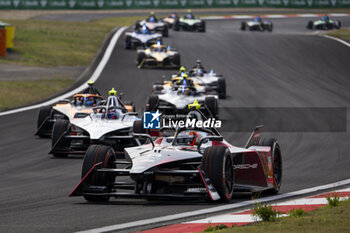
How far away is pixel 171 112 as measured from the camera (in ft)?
89.2

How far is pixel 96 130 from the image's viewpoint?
19375 millimetres

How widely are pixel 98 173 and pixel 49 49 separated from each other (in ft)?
122

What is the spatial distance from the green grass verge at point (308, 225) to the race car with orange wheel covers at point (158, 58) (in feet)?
103

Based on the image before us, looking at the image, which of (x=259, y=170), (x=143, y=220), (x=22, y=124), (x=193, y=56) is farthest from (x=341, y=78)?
(x=143, y=220)

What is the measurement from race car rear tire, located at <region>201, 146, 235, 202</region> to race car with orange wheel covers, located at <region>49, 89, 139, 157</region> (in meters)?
7.55

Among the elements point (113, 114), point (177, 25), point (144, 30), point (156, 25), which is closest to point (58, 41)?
point (156, 25)

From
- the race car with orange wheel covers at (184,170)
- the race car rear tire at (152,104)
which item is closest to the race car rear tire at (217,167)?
the race car with orange wheel covers at (184,170)

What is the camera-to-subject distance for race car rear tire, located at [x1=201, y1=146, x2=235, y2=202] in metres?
11.6

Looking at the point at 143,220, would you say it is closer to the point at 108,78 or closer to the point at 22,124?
the point at 22,124

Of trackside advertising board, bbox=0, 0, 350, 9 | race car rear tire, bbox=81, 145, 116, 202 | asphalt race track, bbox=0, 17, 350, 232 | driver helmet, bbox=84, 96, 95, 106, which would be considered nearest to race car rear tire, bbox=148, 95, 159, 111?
asphalt race track, bbox=0, 17, 350, 232

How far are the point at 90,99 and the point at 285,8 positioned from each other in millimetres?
52129

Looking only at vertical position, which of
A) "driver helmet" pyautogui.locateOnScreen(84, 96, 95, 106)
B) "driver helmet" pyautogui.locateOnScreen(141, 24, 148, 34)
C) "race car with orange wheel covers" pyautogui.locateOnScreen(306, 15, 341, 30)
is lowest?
"race car with orange wheel covers" pyautogui.locateOnScreen(306, 15, 341, 30)

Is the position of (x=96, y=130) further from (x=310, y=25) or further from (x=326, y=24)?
(x=310, y=25)

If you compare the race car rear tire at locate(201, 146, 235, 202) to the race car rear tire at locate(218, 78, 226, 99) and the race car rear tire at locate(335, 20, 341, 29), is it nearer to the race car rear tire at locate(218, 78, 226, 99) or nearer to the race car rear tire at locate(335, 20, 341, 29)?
the race car rear tire at locate(218, 78, 226, 99)
